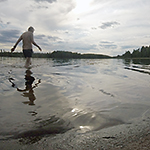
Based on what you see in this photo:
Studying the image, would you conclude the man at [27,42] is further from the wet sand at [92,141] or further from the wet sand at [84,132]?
the wet sand at [92,141]

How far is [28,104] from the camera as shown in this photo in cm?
243

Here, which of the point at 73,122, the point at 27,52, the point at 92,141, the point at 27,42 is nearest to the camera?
the point at 92,141

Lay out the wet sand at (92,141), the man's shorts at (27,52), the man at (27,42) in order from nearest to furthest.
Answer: the wet sand at (92,141), the man at (27,42), the man's shorts at (27,52)

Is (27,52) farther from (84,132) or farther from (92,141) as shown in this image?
(92,141)

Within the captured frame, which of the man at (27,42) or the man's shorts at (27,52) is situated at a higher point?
the man at (27,42)

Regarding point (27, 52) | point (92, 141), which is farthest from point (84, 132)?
point (27, 52)

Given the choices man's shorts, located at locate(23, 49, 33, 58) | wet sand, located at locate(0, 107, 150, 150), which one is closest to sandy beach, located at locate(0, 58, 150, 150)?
wet sand, located at locate(0, 107, 150, 150)

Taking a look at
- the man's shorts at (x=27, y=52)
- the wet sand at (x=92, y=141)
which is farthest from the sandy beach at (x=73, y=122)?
the man's shorts at (x=27, y=52)

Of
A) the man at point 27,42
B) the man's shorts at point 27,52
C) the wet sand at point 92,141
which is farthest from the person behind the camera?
the man's shorts at point 27,52

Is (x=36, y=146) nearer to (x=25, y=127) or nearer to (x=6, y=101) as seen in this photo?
(x=25, y=127)

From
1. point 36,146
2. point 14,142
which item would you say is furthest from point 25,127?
point 36,146

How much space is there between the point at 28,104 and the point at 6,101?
1.57 ft

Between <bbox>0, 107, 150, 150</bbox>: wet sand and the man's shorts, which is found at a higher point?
the man's shorts

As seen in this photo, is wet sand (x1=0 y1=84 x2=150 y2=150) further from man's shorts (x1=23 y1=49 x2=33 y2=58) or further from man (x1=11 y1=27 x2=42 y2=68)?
man (x1=11 y1=27 x2=42 y2=68)
